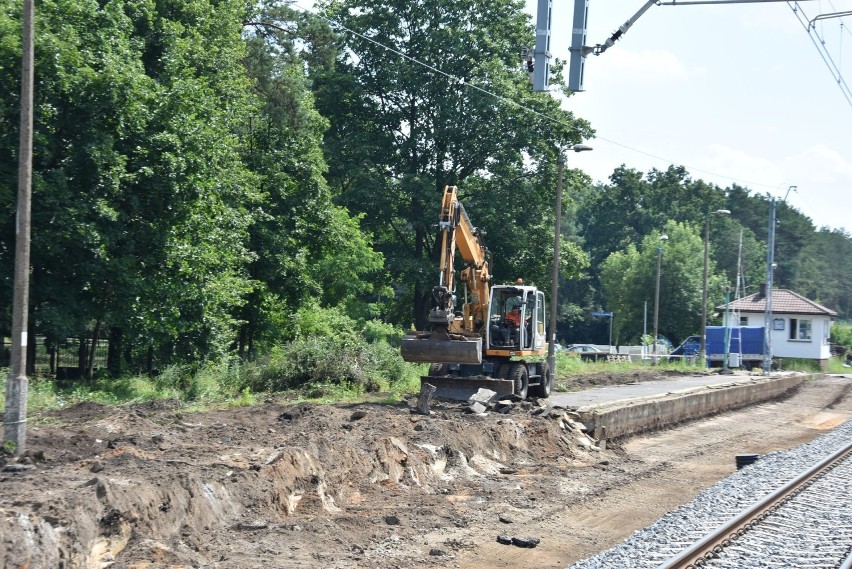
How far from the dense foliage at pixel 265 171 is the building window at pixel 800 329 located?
25.7m

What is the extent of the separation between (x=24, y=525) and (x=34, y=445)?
466cm

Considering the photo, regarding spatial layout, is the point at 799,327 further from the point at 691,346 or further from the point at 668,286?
the point at 668,286

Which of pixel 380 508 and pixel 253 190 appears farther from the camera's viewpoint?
pixel 253 190

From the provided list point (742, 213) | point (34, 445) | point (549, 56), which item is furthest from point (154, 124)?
point (742, 213)

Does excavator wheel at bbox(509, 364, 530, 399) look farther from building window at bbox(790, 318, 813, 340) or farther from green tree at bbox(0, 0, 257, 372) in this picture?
building window at bbox(790, 318, 813, 340)

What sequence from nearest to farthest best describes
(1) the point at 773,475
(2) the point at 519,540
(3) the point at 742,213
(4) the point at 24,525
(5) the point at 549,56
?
(4) the point at 24,525 < (2) the point at 519,540 < (5) the point at 549,56 < (1) the point at 773,475 < (3) the point at 742,213

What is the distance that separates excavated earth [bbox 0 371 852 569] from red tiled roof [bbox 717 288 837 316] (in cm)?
4444

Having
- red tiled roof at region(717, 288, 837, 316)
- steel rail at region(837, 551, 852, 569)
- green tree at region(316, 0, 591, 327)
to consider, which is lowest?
steel rail at region(837, 551, 852, 569)

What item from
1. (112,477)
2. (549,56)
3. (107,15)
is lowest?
(112,477)

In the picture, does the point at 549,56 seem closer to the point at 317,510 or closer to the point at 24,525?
the point at 317,510

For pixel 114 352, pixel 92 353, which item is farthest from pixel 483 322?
pixel 92 353

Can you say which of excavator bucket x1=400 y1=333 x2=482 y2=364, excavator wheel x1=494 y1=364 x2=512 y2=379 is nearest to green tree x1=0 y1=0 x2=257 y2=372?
excavator bucket x1=400 y1=333 x2=482 y2=364

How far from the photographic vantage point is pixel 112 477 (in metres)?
10.6

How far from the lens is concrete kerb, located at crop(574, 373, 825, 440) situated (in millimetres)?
22231
